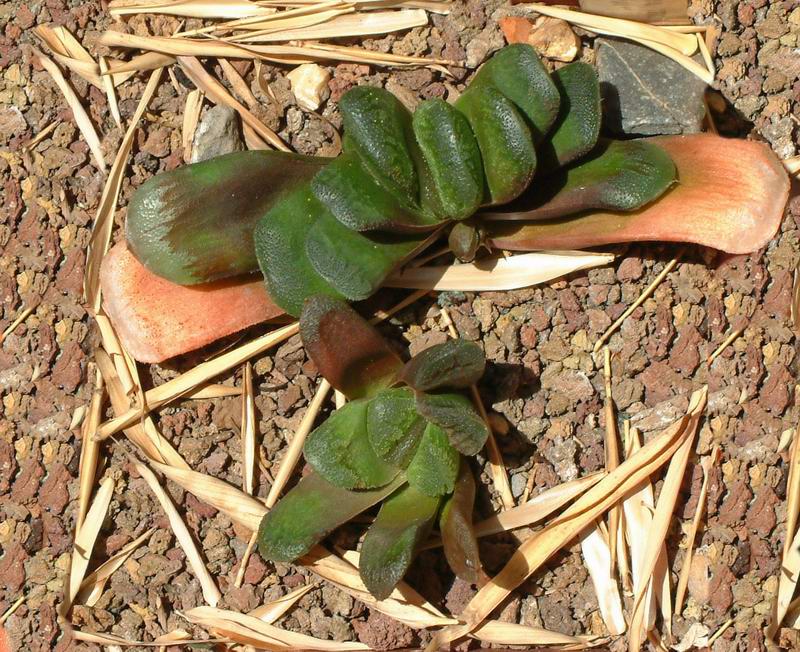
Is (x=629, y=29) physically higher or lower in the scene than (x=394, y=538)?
higher

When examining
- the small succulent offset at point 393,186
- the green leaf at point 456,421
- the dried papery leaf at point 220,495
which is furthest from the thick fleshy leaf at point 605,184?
the dried papery leaf at point 220,495

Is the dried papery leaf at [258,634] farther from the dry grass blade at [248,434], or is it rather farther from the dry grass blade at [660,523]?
the dry grass blade at [660,523]

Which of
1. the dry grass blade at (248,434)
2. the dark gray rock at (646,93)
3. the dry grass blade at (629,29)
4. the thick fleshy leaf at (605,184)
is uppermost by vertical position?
the dry grass blade at (629,29)

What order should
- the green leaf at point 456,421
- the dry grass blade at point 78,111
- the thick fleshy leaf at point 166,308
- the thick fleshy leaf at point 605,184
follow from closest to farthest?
the green leaf at point 456,421 < the thick fleshy leaf at point 605,184 < the thick fleshy leaf at point 166,308 < the dry grass blade at point 78,111

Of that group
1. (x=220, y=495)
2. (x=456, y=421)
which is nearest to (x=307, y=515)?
(x=220, y=495)

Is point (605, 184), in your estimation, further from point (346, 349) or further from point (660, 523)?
point (660, 523)

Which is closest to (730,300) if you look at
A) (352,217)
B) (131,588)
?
(352,217)
